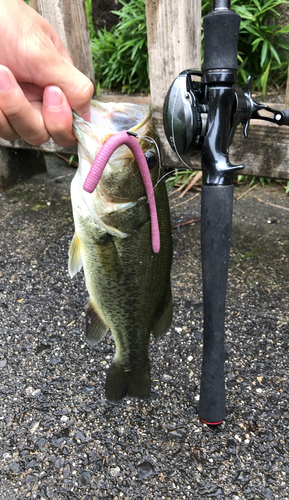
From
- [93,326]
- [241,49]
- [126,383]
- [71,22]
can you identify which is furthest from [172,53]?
[241,49]

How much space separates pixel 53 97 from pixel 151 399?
1191 mm

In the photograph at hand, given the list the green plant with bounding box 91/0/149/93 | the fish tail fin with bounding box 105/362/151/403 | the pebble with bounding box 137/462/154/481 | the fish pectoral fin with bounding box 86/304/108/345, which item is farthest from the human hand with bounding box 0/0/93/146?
the green plant with bounding box 91/0/149/93

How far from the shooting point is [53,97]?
3.34 feet

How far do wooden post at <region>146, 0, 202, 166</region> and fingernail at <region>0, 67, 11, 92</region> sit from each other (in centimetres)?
128

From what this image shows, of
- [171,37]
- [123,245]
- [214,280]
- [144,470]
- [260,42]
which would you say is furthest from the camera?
[260,42]

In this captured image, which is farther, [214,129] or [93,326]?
[93,326]

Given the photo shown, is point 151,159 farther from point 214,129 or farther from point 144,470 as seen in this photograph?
point 144,470

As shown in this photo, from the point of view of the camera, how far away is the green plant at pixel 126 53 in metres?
3.98

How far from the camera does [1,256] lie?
258cm

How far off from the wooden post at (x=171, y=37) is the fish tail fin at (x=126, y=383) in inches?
57.5

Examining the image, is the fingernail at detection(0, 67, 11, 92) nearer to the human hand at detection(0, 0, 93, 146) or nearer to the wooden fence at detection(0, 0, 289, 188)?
the human hand at detection(0, 0, 93, 146)

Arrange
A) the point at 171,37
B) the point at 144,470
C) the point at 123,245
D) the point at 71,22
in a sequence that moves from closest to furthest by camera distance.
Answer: the point at 123,245
the point at 144,470
the point at 171,37
the point at 71,22

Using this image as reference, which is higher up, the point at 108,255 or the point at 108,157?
the point at 108,157

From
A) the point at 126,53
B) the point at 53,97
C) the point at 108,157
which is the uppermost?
the point at 53,97
